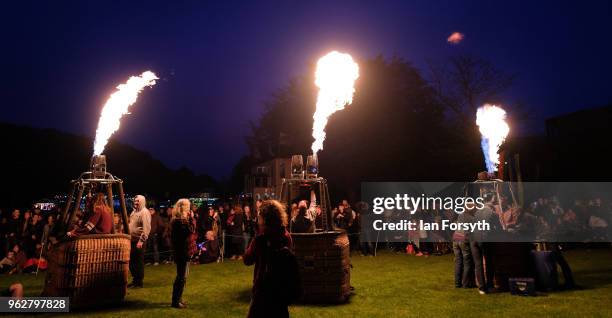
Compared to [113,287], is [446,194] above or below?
above

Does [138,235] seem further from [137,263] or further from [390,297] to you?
[390,297]

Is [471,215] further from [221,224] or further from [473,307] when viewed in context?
[221,224]

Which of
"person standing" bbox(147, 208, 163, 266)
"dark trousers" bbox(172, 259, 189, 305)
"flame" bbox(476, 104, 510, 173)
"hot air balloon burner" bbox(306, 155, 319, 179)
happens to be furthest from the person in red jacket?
"flame" bbox(476, 104, 510, 173)

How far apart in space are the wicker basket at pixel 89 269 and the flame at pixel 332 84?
4.91 meters

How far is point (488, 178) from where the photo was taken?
10.2m

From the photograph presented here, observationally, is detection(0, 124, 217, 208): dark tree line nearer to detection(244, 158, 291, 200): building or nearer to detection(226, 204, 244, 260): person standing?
detection(244, 158, 291, 200): building

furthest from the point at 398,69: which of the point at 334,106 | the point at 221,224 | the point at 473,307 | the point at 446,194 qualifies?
the point at 473,307

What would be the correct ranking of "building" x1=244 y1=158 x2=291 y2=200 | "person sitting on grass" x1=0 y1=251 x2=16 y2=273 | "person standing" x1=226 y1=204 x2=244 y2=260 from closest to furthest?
"person sitting on grass" x1=0 y1=251 x2=16 y2=273 < "person standing" x1=226 y1=204 x2=244 y2=260 < "building" x1=244 y1=158 x2=291 y2=200

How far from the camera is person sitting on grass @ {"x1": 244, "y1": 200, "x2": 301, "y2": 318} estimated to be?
4.26 metres

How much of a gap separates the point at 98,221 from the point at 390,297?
575 cm

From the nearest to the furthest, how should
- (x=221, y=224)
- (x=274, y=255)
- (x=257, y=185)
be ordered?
(x=274, y=255)
(x=221, y=224)
(x=257, y=185)

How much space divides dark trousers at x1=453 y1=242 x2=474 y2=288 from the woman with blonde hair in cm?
569

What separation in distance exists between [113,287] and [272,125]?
88.5 ft

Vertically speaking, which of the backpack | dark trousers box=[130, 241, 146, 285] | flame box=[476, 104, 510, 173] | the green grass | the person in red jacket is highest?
flame box=[476, 104, 510, 173]
